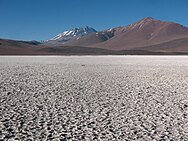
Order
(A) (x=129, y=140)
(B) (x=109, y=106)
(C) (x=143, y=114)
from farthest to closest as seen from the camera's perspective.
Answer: (B) (x=109, y=106) < (C) (x=143, y=114) < (A) (x=129, y=140)

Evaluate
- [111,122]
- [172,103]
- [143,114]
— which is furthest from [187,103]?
A: [111,122]

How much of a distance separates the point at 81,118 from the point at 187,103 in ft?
9.91

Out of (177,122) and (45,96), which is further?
(45,96)

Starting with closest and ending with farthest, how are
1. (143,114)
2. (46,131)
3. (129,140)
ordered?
(129,140)
(46,131)
(143,114)

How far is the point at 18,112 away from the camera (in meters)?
6.16

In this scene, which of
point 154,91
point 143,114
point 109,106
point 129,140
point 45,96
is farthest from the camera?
point 154,91

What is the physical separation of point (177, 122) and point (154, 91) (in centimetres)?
388

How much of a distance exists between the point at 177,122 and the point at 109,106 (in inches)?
75.7

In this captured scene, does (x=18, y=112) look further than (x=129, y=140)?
Yes

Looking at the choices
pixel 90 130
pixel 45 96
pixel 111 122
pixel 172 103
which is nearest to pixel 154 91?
pixel 172 103

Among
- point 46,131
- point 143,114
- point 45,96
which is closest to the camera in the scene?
point 46,131

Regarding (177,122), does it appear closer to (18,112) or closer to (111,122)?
(111,122)

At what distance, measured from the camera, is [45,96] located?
27.0 feet

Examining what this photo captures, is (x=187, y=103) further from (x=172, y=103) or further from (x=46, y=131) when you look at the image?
(x=46, y=131)
